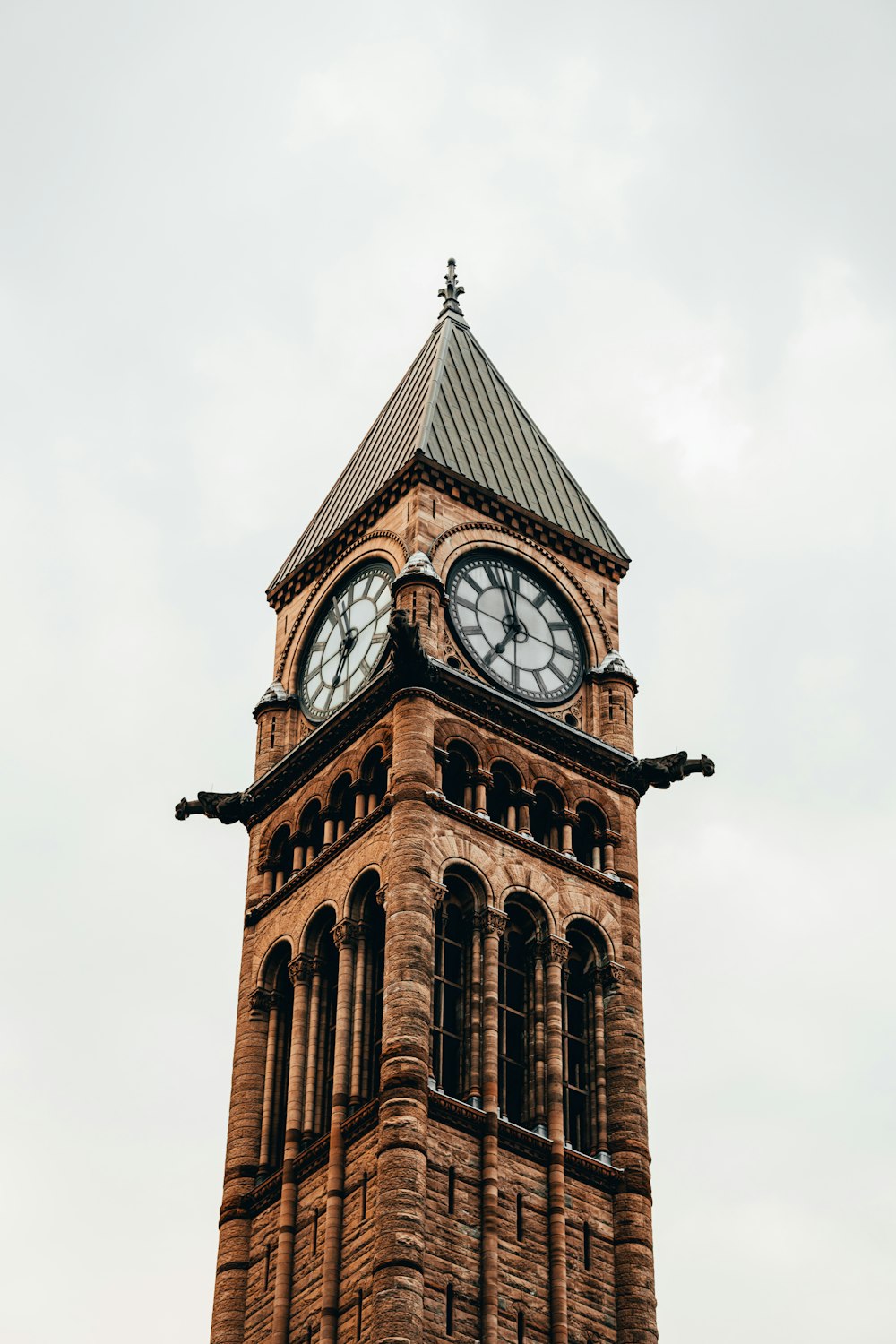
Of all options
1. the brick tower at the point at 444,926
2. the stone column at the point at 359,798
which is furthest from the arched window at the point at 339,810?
the stone column at the point at 359,798

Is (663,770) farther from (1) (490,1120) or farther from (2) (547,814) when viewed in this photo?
(1) (490,1120)

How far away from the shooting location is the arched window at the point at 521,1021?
61938 millimetres

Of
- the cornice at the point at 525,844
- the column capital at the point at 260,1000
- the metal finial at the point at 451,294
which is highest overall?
the metal finial at the point at 451,294

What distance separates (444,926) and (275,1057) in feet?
17.4

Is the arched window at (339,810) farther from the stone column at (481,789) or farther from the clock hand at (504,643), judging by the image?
the clock hand at (504,643)

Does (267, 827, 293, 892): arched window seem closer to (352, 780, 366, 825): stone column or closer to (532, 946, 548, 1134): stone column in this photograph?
(352, 780, 366, 825): stone column

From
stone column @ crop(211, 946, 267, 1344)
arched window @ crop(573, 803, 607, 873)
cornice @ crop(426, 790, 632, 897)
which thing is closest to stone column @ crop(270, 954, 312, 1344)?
stone column @ crop(211, 946, 267, 1344)

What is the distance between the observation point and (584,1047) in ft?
210

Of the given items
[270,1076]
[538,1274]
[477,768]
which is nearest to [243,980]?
[270,1076]

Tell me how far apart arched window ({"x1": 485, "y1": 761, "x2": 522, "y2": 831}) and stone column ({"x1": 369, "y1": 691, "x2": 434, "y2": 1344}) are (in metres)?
2.24

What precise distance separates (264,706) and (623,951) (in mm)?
12551

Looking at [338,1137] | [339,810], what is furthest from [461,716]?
[338,1137]

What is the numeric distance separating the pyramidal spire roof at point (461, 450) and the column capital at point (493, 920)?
525 inches

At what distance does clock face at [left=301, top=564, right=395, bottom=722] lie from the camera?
69750mm
